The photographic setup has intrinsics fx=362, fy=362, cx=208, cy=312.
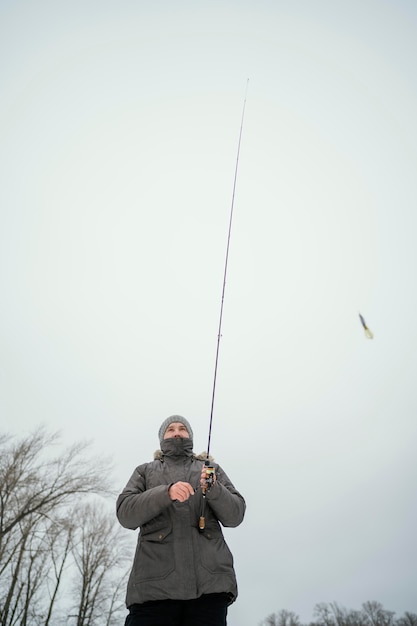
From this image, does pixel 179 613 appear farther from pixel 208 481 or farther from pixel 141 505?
pixel 208 481

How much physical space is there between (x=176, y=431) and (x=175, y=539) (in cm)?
94

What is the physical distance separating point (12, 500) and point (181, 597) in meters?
16.3

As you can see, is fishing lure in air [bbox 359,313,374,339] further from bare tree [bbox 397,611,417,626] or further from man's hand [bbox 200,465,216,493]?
bare tree [bbox 397,611,417,626]

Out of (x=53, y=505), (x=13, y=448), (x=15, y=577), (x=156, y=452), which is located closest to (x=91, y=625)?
(x=15, y=577)

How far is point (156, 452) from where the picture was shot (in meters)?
3.30

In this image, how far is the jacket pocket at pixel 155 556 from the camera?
2.38 metres

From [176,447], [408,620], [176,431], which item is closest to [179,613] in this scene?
[176,447]

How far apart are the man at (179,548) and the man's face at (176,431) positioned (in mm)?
312

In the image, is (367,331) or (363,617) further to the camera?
(363,617)

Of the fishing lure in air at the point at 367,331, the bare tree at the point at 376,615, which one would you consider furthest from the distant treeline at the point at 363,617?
the fishing lure in air at the point at 367,331

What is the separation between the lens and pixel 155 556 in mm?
2473

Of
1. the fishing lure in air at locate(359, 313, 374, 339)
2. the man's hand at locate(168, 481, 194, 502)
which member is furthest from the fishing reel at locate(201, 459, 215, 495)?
Result: the fishing lure in air at locate(359, 313, 374, 339)

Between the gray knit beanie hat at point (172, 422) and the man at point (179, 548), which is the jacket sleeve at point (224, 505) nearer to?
the man at point (179, 548)

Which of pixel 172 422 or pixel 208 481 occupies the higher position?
pixel 172 422
